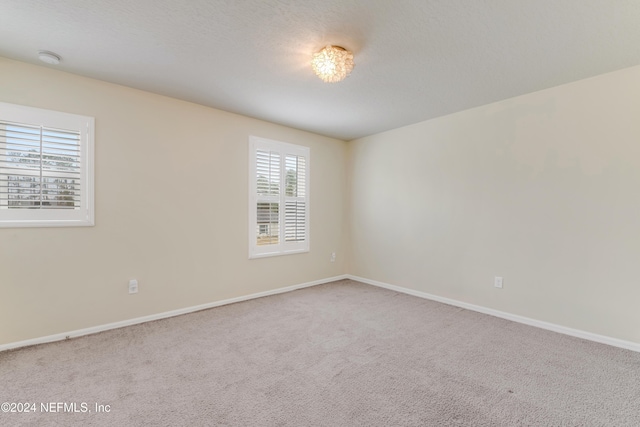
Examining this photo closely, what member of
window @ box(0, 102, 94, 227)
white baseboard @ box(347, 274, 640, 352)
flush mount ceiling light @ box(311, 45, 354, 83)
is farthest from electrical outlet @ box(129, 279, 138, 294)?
white baseboard @ box(347, 274, 640, 352)

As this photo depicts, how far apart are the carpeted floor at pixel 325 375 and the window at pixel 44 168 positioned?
1.15 meters

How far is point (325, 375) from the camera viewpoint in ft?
6.75

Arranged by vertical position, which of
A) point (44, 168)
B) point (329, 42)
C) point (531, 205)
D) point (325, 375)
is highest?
point (329, 42)

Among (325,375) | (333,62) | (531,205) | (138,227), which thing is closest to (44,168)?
(138,227)

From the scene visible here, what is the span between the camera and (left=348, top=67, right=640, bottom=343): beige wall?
8.29ft

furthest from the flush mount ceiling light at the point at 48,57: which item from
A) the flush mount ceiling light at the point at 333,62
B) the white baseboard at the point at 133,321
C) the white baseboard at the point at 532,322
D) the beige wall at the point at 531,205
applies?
the white baseboard at the point at 532,322

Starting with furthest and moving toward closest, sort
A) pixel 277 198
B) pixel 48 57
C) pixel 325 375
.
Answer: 1. pixel 277 198
2. pixel 48 57
3. pixel 325 375

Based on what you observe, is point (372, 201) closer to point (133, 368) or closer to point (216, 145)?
point (216, 145)

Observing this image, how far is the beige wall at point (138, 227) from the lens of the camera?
2.47 m

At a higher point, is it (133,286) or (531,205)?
(531,205)

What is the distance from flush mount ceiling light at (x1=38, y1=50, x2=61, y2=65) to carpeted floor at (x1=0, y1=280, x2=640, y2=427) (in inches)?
94.5

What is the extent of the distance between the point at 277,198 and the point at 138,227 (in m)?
1.75

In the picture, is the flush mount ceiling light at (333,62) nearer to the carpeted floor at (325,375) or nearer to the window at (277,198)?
the window at (277,198)

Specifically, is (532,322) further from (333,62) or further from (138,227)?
(138,227)
